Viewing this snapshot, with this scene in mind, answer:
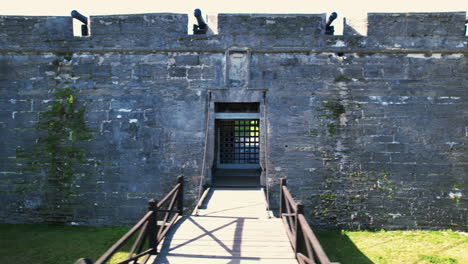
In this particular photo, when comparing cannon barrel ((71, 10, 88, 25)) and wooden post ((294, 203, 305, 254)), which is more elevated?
cannon barrel ((71, 10, 88, 25))

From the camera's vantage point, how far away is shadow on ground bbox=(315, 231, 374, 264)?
16.0 ft

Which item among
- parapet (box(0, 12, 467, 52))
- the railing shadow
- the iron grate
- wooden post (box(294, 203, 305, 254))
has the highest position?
parapet (box(0, 12, 467, 52))

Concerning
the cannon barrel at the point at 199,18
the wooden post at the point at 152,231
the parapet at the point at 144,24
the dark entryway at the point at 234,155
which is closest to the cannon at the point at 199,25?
the cannon barrel at the point at 199,18

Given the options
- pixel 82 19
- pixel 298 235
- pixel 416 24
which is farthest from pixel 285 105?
pixel 82 19

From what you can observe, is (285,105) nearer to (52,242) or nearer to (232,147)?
(232,147)

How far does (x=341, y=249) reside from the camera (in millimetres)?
5207

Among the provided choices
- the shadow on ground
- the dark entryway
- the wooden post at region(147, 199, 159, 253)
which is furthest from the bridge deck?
the shadow on ground

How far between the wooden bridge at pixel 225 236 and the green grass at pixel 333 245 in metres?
1.29

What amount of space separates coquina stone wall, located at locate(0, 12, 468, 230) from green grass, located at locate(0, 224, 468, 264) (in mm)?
247

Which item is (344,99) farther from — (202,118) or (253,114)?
(202,118)

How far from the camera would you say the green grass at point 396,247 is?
488 centimetres

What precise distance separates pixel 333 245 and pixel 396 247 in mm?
1108

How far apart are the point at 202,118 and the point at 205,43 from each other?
5.09 feet

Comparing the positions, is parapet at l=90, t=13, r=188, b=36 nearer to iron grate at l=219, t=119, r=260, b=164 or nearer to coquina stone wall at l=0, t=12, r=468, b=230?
coquina stone wall at l=0, t=12, r=468, b=230
